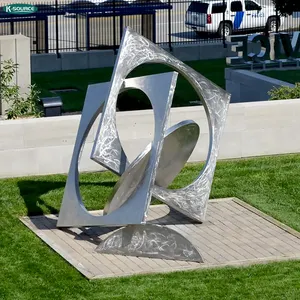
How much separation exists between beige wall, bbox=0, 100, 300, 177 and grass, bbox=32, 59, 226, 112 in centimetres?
336

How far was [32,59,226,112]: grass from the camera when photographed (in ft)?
76.7

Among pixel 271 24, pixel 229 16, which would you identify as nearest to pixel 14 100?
pixel 229 16

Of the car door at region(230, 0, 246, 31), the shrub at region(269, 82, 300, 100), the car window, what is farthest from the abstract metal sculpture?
the car door at region(230, 0, 246, 31)

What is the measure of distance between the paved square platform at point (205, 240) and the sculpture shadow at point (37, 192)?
326 millimetres

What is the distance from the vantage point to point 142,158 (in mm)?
15258

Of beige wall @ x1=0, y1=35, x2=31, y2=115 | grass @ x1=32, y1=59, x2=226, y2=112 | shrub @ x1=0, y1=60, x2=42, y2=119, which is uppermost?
beige wall @ x1=0, y1=35, x2=31, y2=115

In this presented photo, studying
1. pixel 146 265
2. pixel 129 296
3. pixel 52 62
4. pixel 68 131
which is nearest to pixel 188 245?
pixel 146 265

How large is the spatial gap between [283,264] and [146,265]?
1.88m

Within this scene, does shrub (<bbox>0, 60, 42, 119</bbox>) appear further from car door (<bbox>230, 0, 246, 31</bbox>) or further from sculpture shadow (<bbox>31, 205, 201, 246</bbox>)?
car door (<bbox>230, 0, 246, 31</bbox>)

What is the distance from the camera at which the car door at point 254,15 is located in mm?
40688

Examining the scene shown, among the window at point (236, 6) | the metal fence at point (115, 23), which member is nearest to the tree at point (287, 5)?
the metal fence at point (115, 23)

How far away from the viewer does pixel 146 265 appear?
1448 centimetres

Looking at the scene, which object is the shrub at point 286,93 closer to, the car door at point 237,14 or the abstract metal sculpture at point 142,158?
the abstract metal sculpture at point 142,158

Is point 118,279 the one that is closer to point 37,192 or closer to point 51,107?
point 37,192
